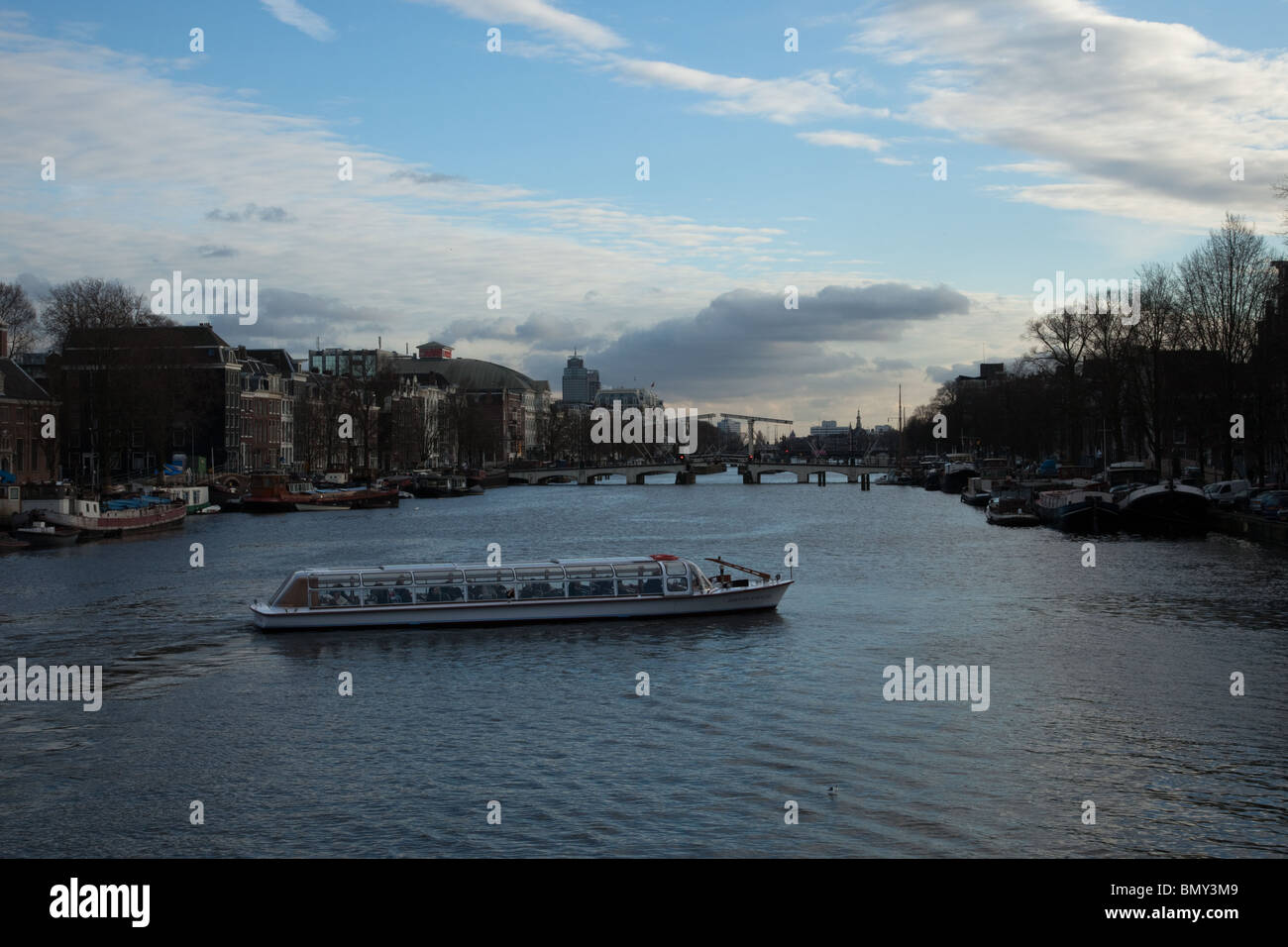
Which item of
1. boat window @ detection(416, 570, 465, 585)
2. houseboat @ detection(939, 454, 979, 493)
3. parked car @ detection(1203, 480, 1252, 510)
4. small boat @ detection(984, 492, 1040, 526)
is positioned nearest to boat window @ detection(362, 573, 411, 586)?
boat window @ detection(416, 570, 465, 585)

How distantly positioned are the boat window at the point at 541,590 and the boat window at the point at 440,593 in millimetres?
2204

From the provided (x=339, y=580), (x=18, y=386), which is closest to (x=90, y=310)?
(x=18, y=386)

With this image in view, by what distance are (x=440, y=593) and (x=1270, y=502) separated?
168 feet

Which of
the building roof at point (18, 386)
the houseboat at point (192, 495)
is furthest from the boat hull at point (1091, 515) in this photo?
the building roof at point (18, 386)

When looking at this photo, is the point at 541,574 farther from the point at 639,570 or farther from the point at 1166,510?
the point at 1166,510

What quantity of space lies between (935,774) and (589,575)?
23337 mm

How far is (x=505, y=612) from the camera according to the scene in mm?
45156

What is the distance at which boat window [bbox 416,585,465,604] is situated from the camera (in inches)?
1779

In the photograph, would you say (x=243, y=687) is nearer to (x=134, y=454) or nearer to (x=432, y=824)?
(x=432, y=824)

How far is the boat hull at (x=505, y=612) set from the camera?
43.8 meters

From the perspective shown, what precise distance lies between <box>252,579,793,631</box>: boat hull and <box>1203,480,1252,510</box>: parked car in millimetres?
48998

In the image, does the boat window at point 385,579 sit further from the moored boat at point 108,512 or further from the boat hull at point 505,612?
the moored boat at point 108,512

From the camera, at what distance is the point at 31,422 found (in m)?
112
